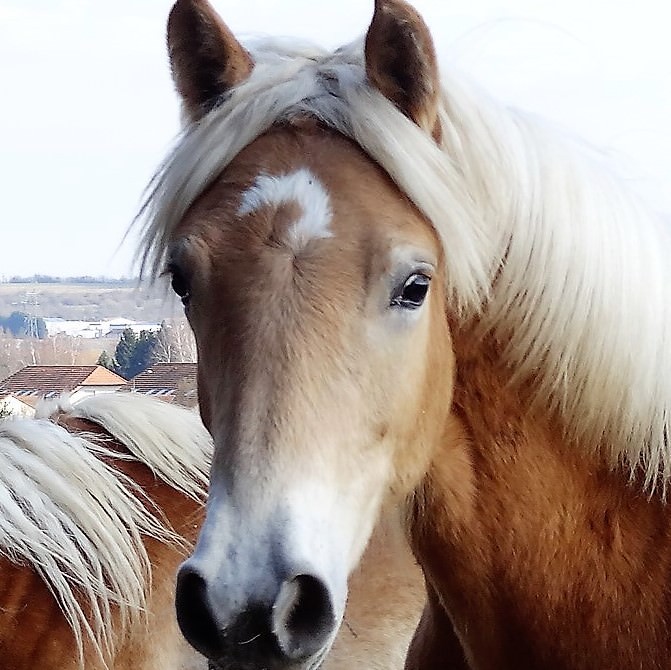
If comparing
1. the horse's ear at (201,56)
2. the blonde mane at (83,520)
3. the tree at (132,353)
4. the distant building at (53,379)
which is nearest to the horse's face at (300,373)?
the horse's ear at (201,56)

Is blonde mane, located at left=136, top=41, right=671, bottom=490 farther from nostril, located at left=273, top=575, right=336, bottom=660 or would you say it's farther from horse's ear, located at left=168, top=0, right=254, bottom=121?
nostril, located at left=273, top=575, right=336, bottom=660

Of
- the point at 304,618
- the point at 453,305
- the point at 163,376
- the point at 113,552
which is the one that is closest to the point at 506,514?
the point at 453,305

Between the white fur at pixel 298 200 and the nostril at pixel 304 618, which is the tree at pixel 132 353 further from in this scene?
the nostril at pixel 304 618

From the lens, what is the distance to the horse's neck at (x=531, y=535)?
1.69 meters

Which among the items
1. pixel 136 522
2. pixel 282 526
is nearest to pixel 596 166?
pixel 282 526

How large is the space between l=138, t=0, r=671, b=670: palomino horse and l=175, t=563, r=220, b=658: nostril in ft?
0.80

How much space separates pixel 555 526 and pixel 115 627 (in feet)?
5.73

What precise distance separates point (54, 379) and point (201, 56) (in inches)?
Result: 625

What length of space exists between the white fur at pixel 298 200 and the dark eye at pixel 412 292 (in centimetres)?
16

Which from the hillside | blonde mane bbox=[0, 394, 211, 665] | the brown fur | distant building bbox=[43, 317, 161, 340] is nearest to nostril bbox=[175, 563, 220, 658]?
the brown fur

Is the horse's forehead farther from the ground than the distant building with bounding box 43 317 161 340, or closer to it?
farther from the ground

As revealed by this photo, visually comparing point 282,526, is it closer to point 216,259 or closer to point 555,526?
point 216,259

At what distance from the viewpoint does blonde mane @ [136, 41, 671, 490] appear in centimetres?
168

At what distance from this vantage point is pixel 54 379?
16688 millimetres
